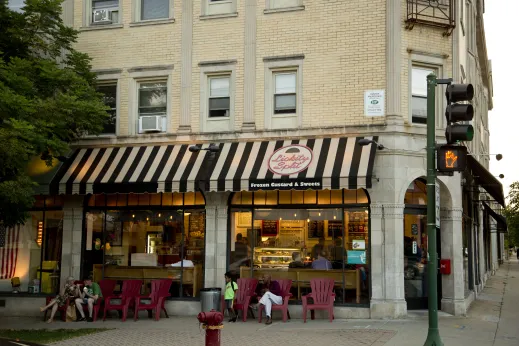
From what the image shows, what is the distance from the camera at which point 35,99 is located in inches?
612

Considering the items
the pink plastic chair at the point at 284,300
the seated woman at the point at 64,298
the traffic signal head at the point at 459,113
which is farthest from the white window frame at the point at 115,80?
the traffic signal head at the point at 459,113

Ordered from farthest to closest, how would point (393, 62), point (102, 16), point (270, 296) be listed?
1. point (102, 16)
2. point (393, 62)
3. point (270, 296)

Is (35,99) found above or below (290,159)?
above

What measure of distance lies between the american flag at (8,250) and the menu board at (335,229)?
30.9 feet

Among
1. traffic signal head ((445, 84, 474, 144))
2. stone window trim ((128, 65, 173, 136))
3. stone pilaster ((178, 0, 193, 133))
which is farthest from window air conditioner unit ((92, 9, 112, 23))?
traffic signal head ((445, 84, 474, 144))

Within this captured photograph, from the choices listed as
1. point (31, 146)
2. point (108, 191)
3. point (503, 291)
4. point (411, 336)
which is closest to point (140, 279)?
point (108, 191)

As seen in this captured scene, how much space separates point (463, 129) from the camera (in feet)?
33.4

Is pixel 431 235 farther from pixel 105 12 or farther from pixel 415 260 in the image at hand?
pixel 105 12

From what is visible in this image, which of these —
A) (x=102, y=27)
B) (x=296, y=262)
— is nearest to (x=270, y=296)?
(x=296, y=262)

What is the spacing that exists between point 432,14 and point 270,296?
8.56 meters

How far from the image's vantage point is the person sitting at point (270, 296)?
15.6m

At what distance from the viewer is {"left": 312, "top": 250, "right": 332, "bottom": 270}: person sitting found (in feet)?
55.4

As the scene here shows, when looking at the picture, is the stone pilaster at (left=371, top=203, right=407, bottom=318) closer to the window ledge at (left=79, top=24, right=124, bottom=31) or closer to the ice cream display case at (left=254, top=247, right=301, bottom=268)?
the ice cream display case at (left=254, top=247, right=301, bottom=268)

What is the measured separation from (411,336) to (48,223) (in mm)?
11379
